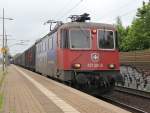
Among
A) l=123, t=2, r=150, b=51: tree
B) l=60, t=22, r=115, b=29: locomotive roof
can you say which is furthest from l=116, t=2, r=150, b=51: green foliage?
l=60, t=22, r=115, b=29: locomotive roof

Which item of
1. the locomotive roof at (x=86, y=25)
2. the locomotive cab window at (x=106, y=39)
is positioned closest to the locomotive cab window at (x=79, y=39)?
the locomotive roof at (x=86, y=25)

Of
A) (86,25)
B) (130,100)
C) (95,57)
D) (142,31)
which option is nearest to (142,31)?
(142,31)

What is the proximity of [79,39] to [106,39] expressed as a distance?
1.33m

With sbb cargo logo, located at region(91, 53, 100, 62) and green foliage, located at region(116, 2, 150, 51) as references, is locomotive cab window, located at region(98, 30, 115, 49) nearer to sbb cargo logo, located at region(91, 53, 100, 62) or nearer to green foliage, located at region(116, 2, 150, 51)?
sbb cargo logo, located at region(91, 53, 100, 62)

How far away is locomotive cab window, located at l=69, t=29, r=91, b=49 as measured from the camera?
19.6m

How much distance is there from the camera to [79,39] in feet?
65.0

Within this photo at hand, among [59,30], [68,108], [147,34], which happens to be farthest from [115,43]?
[147,34]

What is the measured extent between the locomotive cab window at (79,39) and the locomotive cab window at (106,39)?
0.56 meters

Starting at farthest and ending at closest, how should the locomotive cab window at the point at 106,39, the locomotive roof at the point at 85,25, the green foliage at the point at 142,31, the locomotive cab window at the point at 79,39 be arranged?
1. the green foliage at the point at 142,31
2. the locomotive cab window at the point at 106,39
3. the locomotive roof at the point at 85,25
4. the locomotive cab window at the point at 79,39

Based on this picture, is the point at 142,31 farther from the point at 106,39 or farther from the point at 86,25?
the point at 86,25

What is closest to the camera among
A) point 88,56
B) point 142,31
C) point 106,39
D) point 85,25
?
point 88,56

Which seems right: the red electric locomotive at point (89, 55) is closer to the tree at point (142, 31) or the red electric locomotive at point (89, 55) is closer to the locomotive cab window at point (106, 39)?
the locomotive cab window at point (106, 39)

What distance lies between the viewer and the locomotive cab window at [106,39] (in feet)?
65.9

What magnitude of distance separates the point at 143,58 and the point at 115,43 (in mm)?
10693
